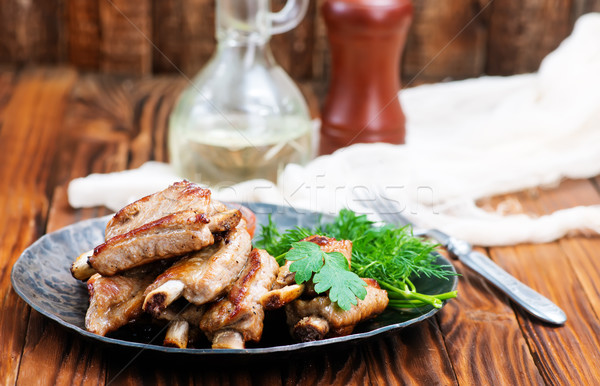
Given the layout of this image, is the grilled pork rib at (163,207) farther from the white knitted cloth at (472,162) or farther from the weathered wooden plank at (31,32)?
the weathered wooden plank at (31,32)

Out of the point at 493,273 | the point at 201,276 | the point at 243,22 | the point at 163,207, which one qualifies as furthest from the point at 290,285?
the point at 243,22

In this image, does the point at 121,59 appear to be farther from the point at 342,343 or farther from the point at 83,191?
the point at 342,343

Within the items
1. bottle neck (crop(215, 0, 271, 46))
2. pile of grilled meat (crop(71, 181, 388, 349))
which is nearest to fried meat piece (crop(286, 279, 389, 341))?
pile of grilled meat (crop(71, 181, 388, 349))

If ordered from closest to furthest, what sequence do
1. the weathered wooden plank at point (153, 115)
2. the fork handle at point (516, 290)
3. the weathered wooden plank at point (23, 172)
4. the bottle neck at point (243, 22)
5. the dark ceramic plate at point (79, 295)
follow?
the dark ceramic plate at point (79, 295) → the weathered wooden plank at point (23, 172) → the fork handle at point (516, 290) → the bottle neck at point (243, 22) → the weathered wooden plank at point (153, 115)

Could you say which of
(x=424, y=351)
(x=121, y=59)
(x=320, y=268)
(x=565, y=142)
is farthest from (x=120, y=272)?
(x=121, y=59)

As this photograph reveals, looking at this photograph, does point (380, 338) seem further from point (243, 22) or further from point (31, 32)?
point (31, 32)

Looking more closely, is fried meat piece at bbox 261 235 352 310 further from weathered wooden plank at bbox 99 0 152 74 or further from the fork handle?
weathered wooden plank at bbox 99 0 152 74

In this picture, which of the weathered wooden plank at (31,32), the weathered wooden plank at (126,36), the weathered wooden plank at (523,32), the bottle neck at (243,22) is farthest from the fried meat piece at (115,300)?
the weathered wooden plank at (523,32)
